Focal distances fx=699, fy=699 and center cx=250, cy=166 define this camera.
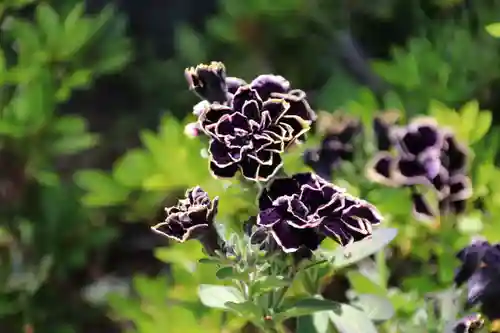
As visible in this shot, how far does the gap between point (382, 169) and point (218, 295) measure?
341 millimetres

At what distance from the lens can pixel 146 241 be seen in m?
1.72

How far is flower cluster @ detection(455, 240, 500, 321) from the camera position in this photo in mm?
769

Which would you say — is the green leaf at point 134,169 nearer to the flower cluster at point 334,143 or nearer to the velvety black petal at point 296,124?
the flower cluster at point 334,143

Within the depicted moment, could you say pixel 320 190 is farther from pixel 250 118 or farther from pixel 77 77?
pixel 77 77

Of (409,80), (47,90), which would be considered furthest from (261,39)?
(47,90)

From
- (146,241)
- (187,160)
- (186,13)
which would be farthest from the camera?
(186,13)

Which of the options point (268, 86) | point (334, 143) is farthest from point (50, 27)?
point (268, 86)

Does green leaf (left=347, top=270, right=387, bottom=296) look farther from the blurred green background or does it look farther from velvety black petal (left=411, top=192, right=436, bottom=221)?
velvety black petal (left=411, top=192, right=436, bottom=221)

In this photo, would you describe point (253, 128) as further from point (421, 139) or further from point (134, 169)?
point (134, 169)

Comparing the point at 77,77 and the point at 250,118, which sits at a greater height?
the point at 250,118

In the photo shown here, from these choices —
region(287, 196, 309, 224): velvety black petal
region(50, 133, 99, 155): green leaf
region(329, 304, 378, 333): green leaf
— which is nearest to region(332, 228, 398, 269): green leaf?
region(329, 304, 378, 333): green leaf

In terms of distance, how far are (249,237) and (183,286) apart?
0.34 meters

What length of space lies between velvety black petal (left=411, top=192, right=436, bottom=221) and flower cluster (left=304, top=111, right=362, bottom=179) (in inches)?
4.9

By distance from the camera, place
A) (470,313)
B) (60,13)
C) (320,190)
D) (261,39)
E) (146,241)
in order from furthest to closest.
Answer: (146,241)
(261,39)
(60,13)
(470,313)
(320,190)
